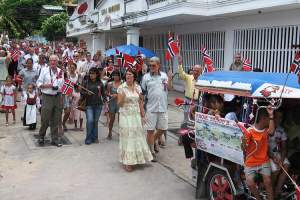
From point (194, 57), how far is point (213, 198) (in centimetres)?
1272

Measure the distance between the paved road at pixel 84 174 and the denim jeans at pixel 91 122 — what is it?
0.23 metres

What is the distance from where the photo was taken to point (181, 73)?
8.80 m

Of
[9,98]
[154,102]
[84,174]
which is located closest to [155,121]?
[154,102]

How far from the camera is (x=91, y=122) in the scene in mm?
9188

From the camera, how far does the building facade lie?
12570mm

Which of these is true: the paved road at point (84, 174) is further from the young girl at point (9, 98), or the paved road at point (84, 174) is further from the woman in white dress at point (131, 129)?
the young girl at point (9, 98)

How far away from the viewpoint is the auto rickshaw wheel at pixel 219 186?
5276 mm

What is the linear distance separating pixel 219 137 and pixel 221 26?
11222mm

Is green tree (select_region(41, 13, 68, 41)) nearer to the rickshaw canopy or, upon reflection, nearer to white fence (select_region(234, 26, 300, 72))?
white fence (select_region(234, 26, 300, 72))

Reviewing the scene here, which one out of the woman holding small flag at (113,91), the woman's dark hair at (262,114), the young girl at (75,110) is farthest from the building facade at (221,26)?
the woman's dark hair at (262,114)

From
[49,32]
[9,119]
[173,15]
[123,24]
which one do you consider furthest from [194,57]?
[49,32]

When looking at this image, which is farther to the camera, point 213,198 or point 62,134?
point 62,134

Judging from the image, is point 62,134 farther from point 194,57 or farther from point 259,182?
point 194,57

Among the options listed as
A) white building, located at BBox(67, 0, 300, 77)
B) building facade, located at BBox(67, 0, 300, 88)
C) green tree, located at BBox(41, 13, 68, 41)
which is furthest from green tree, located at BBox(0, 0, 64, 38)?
white building, located at BBox(67, 0, 300, 77)
